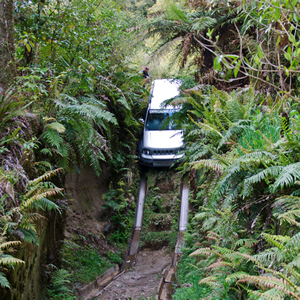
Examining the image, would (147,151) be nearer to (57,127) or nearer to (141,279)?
(141,279)

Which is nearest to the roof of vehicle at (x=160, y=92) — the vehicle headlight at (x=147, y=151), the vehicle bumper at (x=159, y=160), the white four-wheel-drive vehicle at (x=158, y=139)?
the white four-wheel-drive vehicle at (x=158, y=139)

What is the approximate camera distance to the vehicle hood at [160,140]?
384 inches

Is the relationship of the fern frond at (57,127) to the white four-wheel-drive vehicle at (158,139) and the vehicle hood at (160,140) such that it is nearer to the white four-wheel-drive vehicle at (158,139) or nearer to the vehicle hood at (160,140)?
the white four-wheel-drive vehicle at (158,139)

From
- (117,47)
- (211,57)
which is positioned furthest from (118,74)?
(211,57)

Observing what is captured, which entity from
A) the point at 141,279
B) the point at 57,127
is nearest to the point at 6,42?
the point at 57,127

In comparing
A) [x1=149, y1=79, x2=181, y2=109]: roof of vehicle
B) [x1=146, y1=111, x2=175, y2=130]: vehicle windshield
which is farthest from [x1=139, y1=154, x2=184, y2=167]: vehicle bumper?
[x1=149, y1=79, x2=181, y2=109]: roof of vehicle

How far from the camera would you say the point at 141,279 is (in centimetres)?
606

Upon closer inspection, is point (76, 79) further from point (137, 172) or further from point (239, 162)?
point (137, 172)

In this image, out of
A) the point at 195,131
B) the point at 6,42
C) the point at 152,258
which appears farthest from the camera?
the point at 152,258

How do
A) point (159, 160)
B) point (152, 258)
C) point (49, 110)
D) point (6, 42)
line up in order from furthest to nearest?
point (159, 160) < point (152, 258) < point (49, 110) < point (6, 42)

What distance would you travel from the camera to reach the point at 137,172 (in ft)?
33.6

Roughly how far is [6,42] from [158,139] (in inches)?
253

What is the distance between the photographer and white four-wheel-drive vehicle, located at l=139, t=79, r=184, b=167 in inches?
384

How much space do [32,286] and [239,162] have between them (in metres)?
3.08
